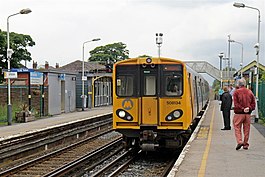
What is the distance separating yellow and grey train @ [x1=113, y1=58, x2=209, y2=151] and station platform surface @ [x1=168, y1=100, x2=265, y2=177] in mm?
835

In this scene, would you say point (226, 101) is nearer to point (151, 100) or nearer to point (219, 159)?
point (151, 100)

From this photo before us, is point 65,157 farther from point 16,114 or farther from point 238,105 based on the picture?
point 16,114


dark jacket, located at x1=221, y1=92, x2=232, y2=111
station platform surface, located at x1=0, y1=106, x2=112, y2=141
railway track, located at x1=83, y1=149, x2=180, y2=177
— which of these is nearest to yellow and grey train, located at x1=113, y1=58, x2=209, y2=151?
railway track, located at x1=83, y1=149, x2=180, y2=177

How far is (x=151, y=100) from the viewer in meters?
12.8

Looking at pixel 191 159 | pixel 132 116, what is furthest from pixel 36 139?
pixel 191 159

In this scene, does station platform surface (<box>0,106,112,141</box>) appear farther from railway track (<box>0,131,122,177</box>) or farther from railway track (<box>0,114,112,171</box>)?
railway track (<box>0,131,122,177</box>)

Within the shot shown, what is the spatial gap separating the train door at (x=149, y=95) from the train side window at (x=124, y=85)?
1.15 feet

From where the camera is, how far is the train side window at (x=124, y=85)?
13040 millimetres

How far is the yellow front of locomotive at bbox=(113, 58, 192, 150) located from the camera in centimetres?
1267

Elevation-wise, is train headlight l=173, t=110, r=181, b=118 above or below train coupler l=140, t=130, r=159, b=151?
above

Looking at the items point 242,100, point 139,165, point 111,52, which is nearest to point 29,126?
point 139,165

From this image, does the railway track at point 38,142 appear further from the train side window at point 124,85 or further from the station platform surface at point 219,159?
the station platform surface at point 219,159

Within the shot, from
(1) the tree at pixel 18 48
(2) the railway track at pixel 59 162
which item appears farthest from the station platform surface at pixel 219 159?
(1) the tree at pixel 18 48

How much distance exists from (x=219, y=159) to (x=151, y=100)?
10.1ft
